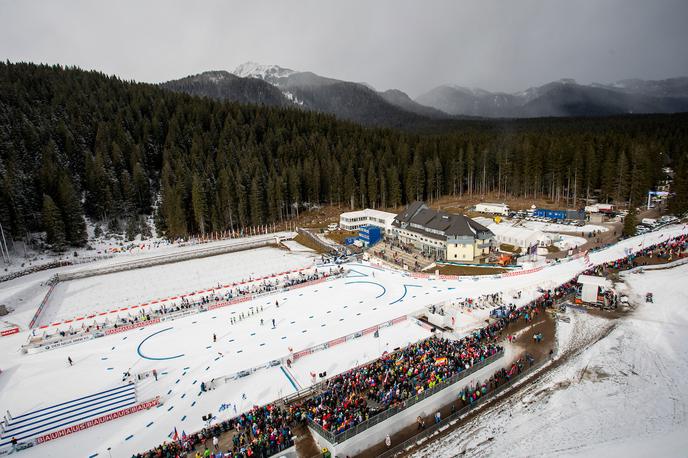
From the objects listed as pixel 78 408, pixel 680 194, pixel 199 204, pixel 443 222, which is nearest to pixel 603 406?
pixel 443 222

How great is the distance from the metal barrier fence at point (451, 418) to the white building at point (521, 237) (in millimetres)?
25389

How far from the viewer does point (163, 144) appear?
92.2 meters

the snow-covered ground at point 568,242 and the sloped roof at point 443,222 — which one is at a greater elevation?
the sloped roof at point 443,222

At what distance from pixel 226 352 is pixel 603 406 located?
23.9m

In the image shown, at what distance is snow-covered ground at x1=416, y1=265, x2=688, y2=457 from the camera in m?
17.2

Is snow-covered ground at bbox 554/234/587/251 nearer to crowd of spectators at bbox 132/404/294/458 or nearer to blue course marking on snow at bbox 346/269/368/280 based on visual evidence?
blue course marking on snow at bbox 346/269/368/280

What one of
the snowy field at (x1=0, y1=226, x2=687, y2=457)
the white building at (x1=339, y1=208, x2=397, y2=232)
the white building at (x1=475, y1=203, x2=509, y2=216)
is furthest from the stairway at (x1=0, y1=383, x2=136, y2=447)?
A: the white building at (x1=475, y1=203, x2=509, y2=216)

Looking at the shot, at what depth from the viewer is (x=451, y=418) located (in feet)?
62.9

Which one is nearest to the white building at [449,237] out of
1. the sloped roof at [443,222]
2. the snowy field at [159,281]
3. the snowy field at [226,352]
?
the sloped roof at [443,222]

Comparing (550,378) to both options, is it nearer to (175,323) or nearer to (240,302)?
(240,302)

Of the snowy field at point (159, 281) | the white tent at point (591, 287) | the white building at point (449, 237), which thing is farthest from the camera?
the white building at point (449, 237)

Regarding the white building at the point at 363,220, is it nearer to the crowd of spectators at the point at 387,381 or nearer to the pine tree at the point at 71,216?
the crowd of spectators at the point at 387,381

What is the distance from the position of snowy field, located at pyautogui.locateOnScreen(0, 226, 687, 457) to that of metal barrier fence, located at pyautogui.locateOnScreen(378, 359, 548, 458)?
6.68 meters

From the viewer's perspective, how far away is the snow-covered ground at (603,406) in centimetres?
1722
